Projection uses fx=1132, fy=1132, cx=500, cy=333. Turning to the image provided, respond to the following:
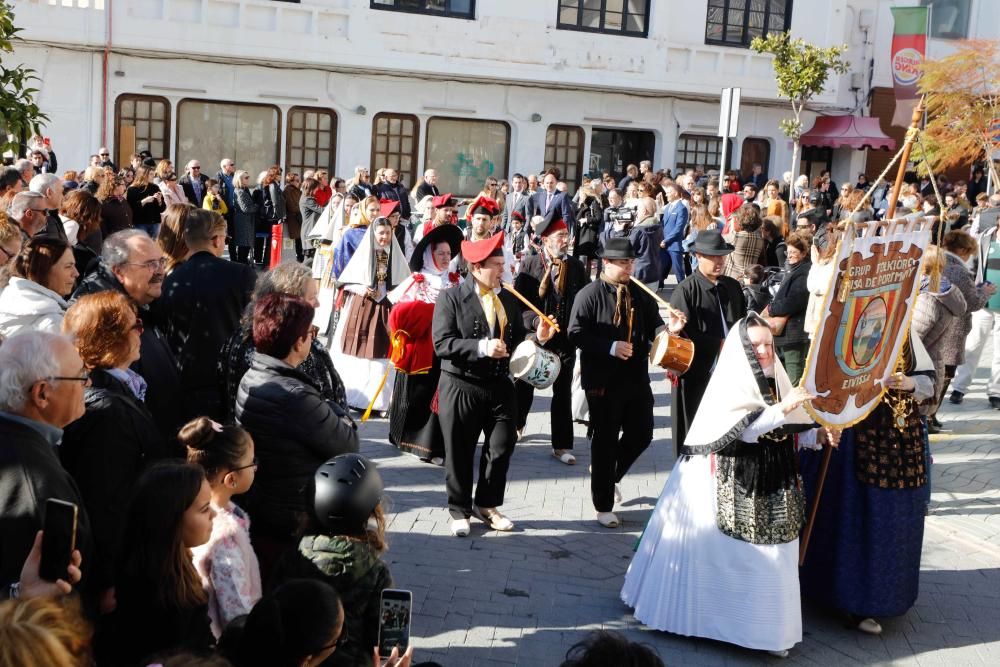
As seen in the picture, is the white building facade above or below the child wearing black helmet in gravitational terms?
above

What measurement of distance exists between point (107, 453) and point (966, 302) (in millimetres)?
7721

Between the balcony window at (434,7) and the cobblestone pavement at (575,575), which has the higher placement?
the balcony window at (434,7)

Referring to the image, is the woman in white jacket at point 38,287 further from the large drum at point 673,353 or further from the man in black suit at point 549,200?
the man in black suit at point 549,200

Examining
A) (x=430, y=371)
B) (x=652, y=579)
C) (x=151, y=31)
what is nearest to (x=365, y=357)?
(x=430, y=371)

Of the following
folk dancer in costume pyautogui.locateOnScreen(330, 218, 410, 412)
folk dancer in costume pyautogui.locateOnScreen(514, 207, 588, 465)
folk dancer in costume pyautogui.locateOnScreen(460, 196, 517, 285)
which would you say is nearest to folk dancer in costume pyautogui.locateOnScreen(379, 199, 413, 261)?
folk dancer in costume pyautogui.locateOnScreen(330, 218, 410, 412)

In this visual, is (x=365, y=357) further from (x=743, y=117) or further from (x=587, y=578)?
(x=743, y=117)

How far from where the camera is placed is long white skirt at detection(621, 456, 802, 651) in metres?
5.46

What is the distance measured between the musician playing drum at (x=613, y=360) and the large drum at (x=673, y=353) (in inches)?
9.5

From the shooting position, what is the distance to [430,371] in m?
8.41

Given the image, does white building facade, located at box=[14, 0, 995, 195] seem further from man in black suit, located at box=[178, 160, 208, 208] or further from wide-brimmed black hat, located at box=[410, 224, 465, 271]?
wide-brimmed black hat, located at box=[410, 224, 465, 271]

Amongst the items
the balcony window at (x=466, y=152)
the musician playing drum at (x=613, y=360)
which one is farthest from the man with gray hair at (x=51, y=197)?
the balcony window at (x=466, y=152)

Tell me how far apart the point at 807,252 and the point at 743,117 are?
2241cm

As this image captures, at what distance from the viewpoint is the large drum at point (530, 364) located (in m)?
6.93

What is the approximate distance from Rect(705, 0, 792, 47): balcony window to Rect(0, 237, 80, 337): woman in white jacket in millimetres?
25010
